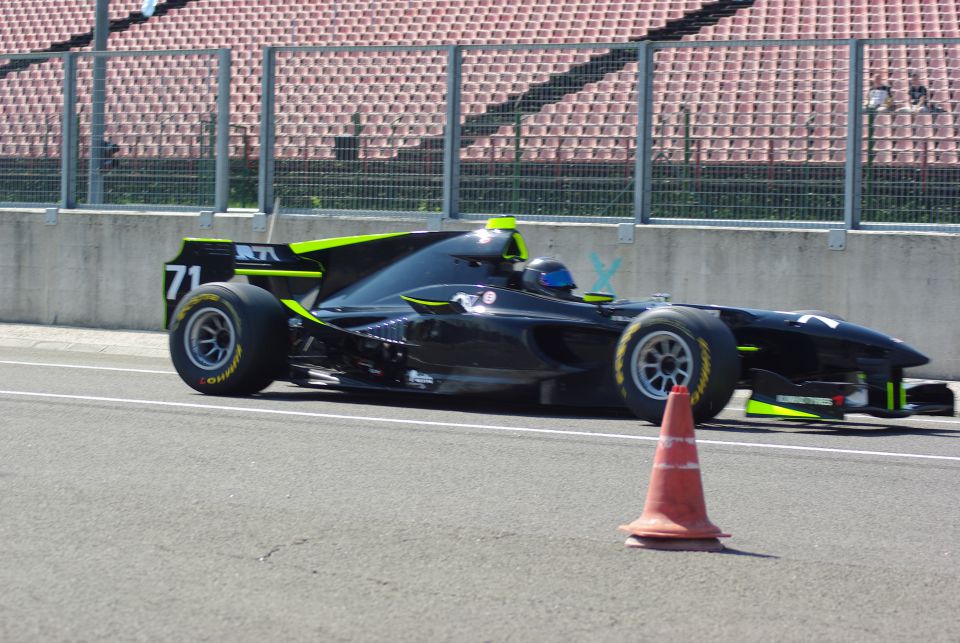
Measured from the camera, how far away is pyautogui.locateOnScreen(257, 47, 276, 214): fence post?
1412 cm

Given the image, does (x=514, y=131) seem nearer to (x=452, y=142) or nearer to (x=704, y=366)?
(x=452, y=142)

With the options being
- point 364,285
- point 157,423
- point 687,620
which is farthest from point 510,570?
point 364,285

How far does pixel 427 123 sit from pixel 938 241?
533 cm

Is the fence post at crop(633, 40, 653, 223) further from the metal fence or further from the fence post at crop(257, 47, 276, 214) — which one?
the fence post at crop(257, 47, 276, 214)

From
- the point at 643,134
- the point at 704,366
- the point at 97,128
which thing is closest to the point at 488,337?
the point at 704,366

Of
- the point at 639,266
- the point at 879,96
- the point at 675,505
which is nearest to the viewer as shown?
the point at 675,505

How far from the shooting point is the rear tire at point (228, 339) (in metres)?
9.50

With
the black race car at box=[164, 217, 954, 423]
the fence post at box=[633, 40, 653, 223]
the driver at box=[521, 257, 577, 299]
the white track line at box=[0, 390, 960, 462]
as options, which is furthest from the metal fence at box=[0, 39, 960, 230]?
the white track line at box=[0, 390, 960, 462]

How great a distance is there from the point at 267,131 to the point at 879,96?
6462 millimetres

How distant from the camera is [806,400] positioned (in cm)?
826

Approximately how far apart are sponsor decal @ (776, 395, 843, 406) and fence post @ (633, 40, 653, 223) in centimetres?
449

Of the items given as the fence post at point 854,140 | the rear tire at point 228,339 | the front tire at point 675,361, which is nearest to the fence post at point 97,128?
the rear tire at point 228,339

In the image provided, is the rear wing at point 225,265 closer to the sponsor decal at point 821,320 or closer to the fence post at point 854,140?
the sponsor decal at point 821,320

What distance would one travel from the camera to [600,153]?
507 inches
